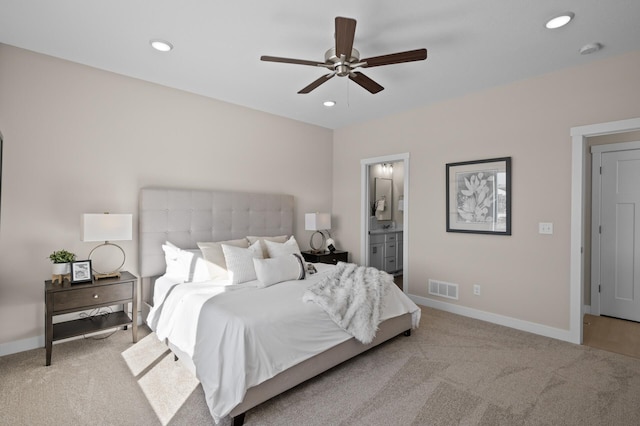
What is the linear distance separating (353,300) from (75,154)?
3031mm

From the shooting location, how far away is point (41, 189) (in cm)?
302

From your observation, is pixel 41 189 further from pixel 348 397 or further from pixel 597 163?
pixel 597 163

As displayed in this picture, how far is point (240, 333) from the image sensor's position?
79.7 inches

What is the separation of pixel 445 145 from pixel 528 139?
94 cm

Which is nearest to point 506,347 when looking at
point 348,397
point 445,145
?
point 348,397

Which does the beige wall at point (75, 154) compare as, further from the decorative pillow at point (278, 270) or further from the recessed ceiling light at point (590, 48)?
the recessed ceiling light at point (590, 48)

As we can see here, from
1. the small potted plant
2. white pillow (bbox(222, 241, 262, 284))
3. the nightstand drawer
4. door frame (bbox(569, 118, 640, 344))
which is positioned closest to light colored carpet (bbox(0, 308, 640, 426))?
door frame (bbox(569, 118, 640, 344))

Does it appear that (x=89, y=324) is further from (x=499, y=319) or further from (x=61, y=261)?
(x=499, y=319)

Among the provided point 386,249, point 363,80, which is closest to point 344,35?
point 363,80

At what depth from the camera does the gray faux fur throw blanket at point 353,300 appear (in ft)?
8.39

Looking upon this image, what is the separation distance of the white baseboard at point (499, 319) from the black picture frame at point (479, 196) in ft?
3.18

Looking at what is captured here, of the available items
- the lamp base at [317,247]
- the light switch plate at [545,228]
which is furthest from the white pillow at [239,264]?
the light switch plate at [545,228]

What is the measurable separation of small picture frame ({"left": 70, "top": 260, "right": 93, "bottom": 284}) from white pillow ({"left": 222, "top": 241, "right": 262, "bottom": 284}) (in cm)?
120

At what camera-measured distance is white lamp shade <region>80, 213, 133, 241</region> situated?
291 cm
